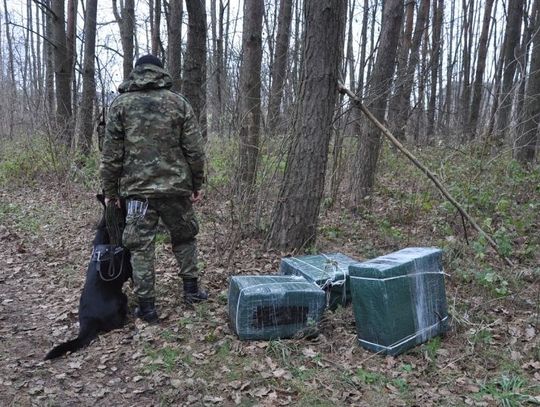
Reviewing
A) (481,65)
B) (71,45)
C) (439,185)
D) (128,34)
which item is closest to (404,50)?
(481,65)

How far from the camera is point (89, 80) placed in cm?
1225

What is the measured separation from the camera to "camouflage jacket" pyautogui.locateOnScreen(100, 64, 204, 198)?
4172 mm

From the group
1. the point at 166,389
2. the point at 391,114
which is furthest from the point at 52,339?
the point at 391,114

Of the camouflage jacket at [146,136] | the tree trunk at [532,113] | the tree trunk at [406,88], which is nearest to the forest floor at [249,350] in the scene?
the camouflage jacket at [146,136]

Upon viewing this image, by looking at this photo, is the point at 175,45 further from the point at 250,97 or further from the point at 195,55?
the point at 250,97

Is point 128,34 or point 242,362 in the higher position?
point 128,34

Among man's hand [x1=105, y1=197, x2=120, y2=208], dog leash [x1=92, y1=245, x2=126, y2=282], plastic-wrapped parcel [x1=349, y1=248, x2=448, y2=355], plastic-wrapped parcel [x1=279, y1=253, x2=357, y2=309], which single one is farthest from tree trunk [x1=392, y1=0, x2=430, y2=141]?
dog leash [x1=92, y1=245, x2=126, y2=282]

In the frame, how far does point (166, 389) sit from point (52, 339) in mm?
1451

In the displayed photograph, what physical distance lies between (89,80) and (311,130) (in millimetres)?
8772

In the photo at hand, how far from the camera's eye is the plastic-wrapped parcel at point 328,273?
4.30 m

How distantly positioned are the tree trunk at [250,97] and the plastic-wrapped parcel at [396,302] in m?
2.30

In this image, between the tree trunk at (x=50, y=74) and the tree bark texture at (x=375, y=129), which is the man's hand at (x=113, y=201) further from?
the tree trunk at (x=50, y=74)

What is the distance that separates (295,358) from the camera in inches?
145

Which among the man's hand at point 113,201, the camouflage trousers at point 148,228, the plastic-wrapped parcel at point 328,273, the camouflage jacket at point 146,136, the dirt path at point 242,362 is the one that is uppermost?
the camouflage jacket at point 146,136
